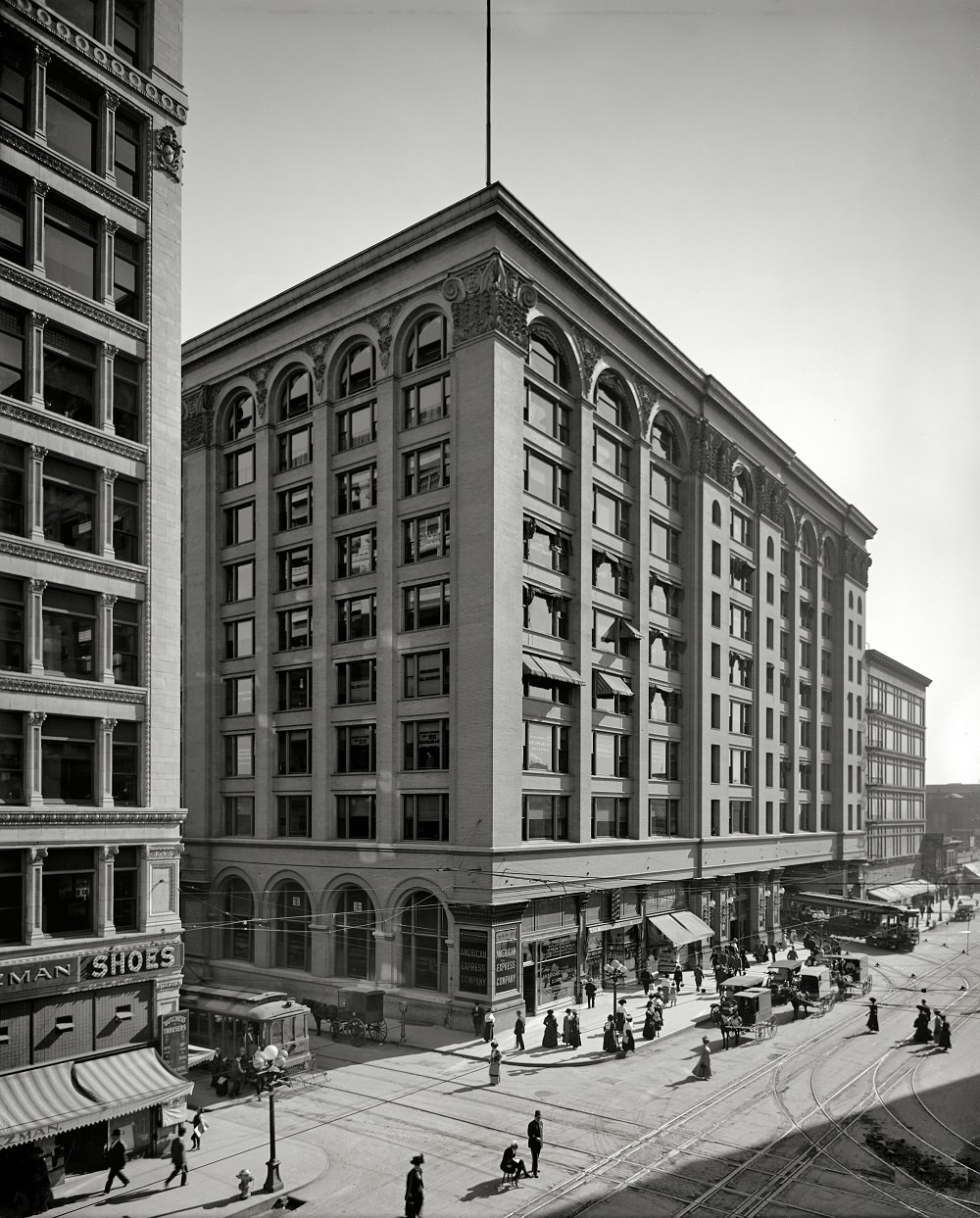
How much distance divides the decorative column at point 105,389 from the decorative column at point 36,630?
5.16 meters

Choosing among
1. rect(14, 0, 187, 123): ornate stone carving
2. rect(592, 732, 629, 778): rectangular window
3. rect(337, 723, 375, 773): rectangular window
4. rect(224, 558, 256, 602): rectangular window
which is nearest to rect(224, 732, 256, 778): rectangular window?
rect(337, 723, 375, 773): rectangular window

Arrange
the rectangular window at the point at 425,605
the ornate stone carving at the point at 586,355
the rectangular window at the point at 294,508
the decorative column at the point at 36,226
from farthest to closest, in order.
→ the rectangular window at the point at 294,508
the ornate stone carving at the point at 586,355
the rectangular window at the point at 425,605
the decorative column at the point at 36,226

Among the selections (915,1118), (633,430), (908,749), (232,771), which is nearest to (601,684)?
(633,430)

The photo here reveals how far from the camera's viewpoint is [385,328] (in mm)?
Result: 50219

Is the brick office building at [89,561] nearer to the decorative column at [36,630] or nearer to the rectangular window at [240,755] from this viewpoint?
the decorative column at [36,630]

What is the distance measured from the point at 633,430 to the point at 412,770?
74.2 feet

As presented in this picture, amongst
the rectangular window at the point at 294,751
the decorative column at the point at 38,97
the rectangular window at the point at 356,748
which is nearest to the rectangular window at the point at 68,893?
the decorative column at the point at 38,97

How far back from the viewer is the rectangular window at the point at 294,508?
175 ft

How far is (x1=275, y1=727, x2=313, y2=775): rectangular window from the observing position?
52156mm

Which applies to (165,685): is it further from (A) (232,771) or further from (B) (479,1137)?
(A) (232,771)

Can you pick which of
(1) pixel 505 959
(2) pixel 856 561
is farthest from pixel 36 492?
(2) pixel 856 561

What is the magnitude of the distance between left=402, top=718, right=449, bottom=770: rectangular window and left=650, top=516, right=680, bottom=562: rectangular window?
60.1 ft

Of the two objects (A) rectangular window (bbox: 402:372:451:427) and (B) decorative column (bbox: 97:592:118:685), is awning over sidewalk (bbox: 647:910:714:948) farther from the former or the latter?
(B) decorative column (bbox: 97:592:118:685)

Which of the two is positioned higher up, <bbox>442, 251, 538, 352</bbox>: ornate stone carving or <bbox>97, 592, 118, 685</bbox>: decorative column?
<bbox>442, 251, 538, 352</bbox>: ornate stone carving
